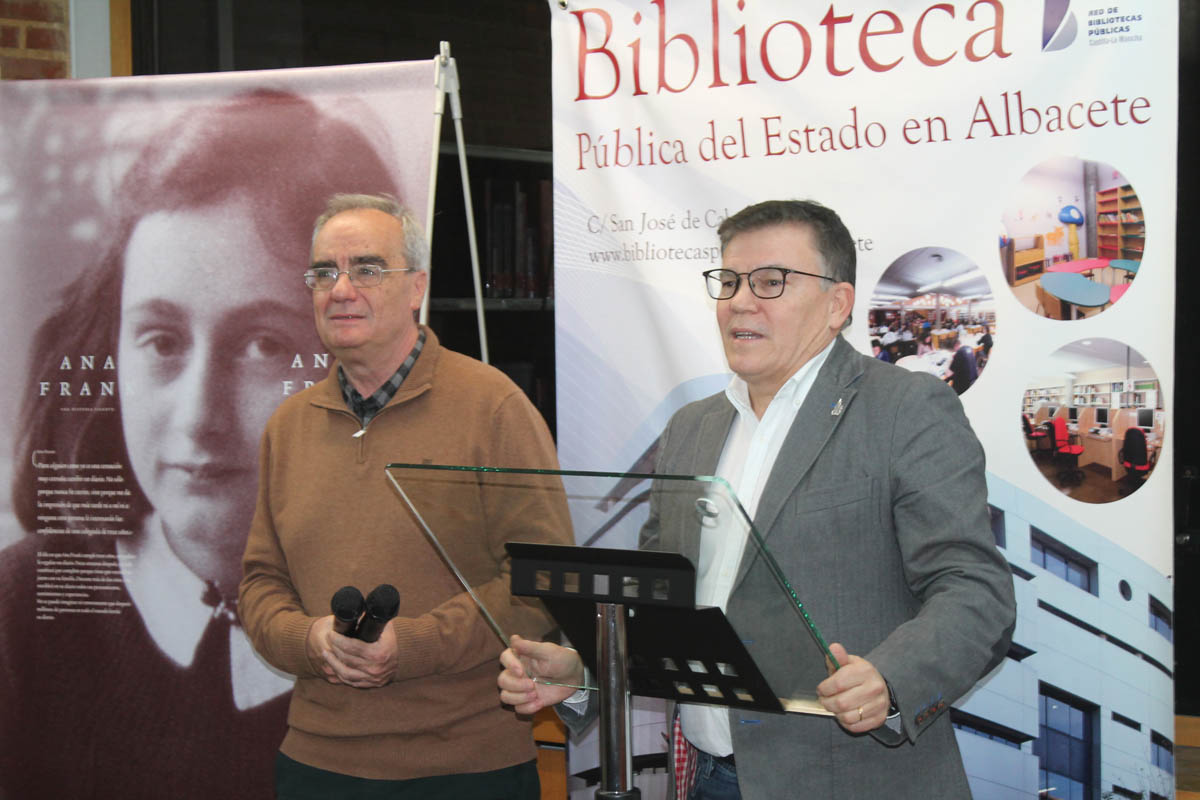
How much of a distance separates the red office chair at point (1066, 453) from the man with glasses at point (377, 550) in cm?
107

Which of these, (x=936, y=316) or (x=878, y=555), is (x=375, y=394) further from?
(x=936, y=316)

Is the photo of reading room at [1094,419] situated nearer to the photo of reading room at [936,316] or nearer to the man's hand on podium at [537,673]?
the photo of reading room at [936,316]

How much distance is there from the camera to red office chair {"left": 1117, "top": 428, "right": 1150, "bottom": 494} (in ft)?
7.43

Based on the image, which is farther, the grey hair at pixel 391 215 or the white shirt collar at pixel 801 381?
the grey hair at pixel 391 215

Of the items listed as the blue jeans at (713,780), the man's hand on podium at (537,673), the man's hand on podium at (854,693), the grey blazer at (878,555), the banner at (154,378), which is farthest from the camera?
the banner at (154,378)

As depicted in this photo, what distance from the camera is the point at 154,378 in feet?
9.46

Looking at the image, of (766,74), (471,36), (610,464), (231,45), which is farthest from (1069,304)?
(231,45)

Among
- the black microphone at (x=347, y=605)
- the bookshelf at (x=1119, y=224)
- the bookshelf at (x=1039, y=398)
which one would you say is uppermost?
the bookshelf at (x=1119, y=224)

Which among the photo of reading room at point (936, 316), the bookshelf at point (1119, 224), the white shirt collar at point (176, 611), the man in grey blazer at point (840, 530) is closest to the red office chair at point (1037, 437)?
the photo of reading room at point (936, 316)

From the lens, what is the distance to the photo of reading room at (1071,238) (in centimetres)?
227

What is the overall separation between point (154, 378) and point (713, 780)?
1866mm

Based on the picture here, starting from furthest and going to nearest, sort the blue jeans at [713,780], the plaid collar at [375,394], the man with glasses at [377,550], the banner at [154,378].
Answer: the banner at [154,378], the plaid collar at [375,394], the man with glasses at [377,550], the blue jeans at [713,780]

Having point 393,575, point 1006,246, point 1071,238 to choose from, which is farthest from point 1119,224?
point 393,575

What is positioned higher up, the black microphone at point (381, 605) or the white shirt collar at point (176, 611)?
the black microphone at point (381, 605)
